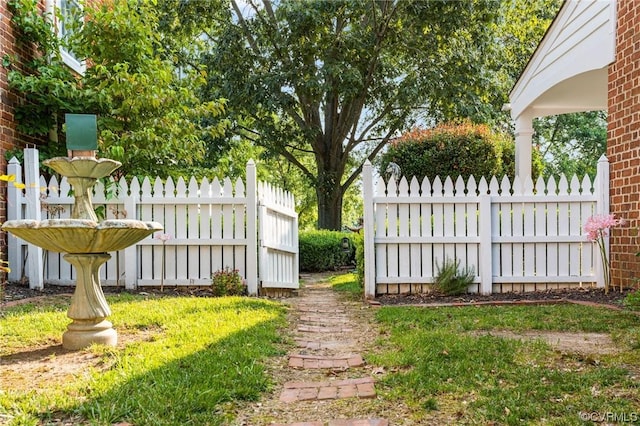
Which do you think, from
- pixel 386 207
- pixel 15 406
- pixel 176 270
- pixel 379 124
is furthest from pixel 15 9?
pixel 379 124

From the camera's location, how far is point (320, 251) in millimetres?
11398

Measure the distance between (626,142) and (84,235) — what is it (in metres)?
5.47

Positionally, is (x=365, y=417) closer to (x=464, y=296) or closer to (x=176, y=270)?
(x=464, y=296)

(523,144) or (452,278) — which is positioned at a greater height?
(523,144)

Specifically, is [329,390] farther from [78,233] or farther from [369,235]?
[369,235]

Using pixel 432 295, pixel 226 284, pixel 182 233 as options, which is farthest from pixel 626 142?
pixel 182 233

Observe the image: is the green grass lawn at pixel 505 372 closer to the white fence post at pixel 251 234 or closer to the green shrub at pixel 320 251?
the white fence post at pixel 251 234

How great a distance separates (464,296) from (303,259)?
578 cm

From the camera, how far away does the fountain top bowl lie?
3605 mm

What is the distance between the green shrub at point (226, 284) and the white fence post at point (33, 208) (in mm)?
2021

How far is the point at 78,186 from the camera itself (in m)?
3.74

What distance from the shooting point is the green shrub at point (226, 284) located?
19.6 ft

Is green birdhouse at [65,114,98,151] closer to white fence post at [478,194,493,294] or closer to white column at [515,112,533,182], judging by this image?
white fence post at [478,194,493,294]

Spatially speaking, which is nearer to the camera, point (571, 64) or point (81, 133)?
point (81, 133)
